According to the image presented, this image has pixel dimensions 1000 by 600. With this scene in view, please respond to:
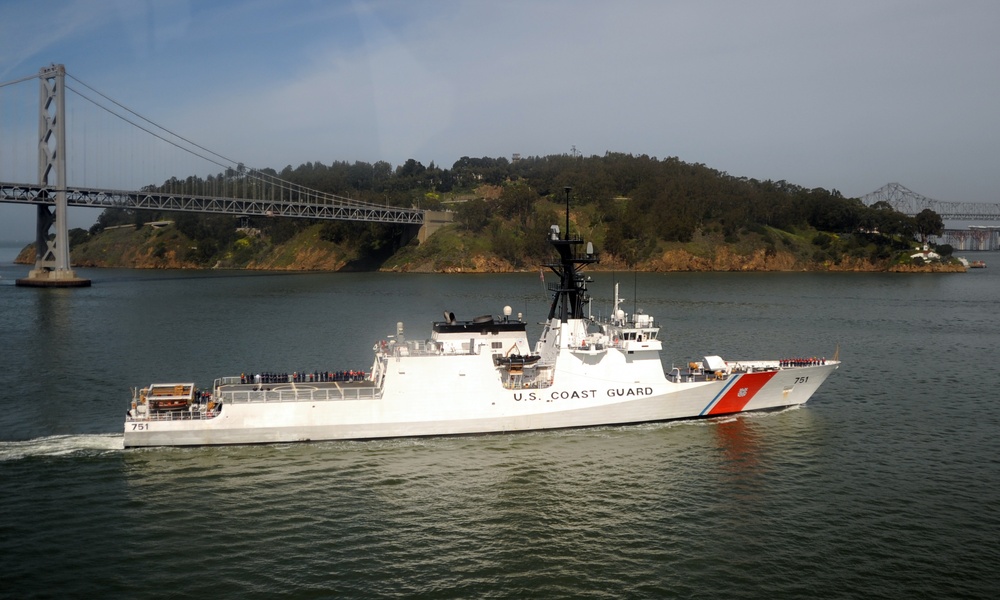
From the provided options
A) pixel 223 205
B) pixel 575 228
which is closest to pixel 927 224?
pixel 575 228

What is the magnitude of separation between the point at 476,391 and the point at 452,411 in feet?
3.50

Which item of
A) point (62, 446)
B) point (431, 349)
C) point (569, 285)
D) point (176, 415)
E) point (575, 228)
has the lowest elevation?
point (62, 446)

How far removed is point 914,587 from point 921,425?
44.7 ft

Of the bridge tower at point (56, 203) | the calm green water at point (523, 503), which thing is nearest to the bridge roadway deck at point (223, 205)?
the bridge tower at point (56, 203)

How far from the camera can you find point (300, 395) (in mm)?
25188

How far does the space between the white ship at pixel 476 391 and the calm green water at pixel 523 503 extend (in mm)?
601

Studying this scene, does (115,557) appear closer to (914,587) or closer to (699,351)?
(914,587)

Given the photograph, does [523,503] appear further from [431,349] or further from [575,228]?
[575,228]

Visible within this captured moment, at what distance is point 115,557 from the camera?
56.2 feet

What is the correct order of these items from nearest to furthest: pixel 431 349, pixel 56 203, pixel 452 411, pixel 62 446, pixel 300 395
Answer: pixel 62 446 → pixel 300 395 → pixel 452 411 → pixel 431 349 → pixel 56 203

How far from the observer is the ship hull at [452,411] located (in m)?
24.3


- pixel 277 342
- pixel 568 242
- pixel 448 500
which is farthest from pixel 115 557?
pixel 277 342

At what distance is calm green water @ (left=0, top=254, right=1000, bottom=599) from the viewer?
16250mm

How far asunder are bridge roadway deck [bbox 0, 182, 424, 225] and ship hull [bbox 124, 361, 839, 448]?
81.0 m
